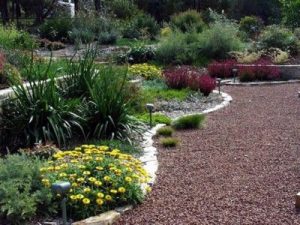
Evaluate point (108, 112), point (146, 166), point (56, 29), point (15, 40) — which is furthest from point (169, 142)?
point (56, 29)

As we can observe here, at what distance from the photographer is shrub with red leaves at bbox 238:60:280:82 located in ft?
44.3

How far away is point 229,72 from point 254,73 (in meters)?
0.74

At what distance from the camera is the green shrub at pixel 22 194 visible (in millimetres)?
4105

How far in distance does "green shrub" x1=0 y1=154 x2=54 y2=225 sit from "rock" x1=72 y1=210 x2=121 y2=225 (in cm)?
30

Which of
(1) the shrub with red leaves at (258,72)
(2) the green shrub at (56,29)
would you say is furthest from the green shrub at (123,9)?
(1) the shrub with red leaves at (258,72)

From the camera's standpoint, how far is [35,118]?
6.43 m

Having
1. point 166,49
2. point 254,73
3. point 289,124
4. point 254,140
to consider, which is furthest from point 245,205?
point 166,49

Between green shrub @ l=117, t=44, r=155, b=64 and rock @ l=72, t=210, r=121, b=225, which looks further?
A: green shrub @ l=117, t=44, r=155, b=64

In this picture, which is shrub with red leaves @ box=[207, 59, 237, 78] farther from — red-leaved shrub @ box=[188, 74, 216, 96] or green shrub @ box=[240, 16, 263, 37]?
green shrub @ box=[240, 16, 263, 37]

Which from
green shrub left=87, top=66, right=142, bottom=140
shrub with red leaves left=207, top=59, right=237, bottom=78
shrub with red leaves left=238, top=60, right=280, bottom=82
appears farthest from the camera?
shrub with red leaves left=207, top=59, right=237, bottom=78

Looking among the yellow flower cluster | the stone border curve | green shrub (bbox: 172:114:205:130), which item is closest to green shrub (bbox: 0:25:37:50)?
the yellow flower cluster

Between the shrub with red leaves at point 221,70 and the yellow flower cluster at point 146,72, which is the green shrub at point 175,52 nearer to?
the shrub with red leaves at point 221,70

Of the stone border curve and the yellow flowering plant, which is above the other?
the yellow flowering plant

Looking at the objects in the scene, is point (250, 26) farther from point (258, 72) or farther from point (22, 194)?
Result: point (22, 194)
